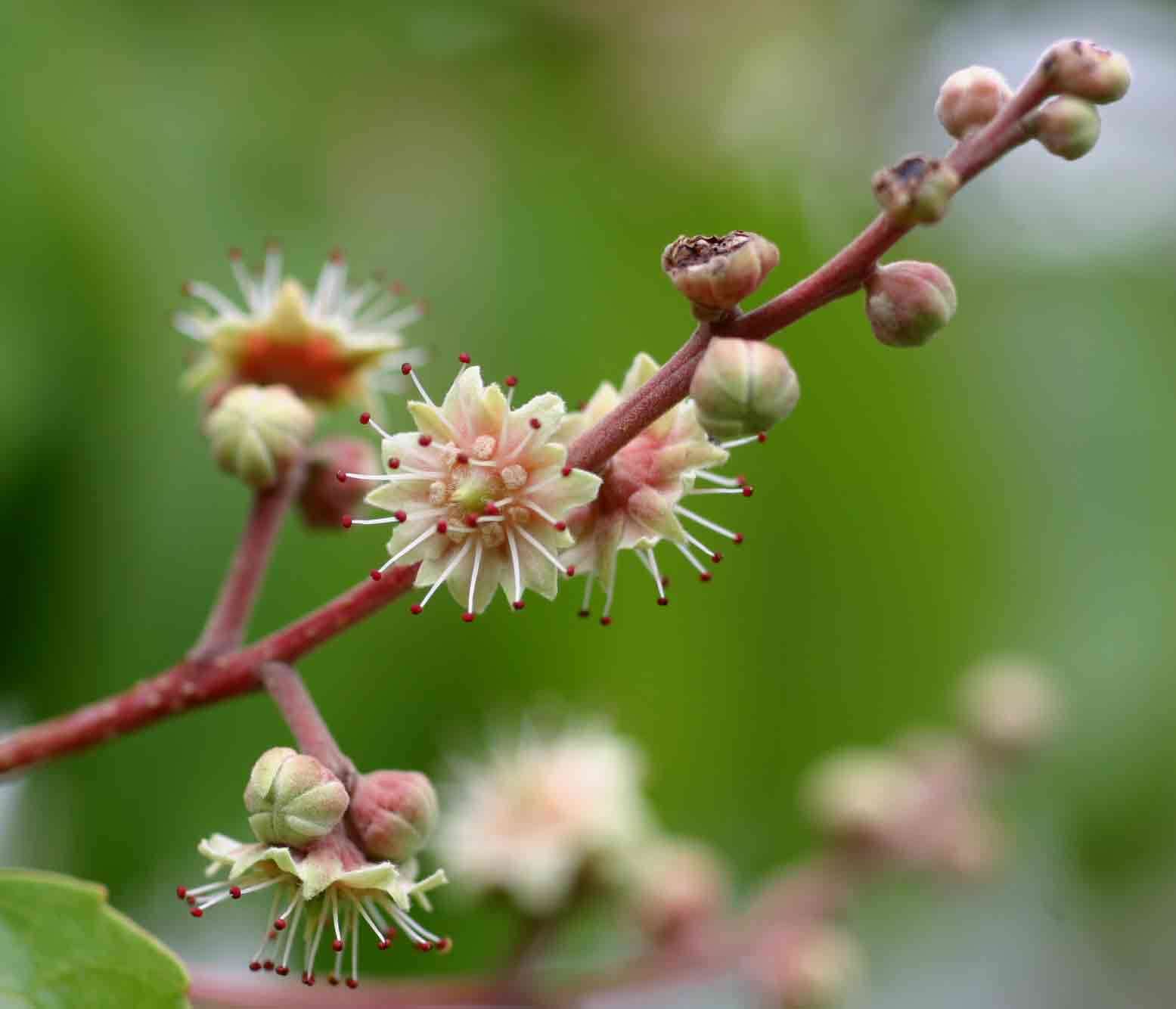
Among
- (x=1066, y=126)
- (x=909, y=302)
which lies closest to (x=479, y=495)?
(x=909, y=302)

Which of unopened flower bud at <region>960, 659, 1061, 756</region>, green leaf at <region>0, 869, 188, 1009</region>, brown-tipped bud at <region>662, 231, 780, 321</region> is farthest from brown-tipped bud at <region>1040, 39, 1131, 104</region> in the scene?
unopened flower bud at <region>960, 659, 1061, 756</region>

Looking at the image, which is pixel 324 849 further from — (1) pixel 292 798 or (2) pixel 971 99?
(2) pixel 971 99

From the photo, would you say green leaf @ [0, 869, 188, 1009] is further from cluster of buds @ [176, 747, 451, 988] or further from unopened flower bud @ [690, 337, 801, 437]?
unopened flower bud @ [690, 337, 801, 437]

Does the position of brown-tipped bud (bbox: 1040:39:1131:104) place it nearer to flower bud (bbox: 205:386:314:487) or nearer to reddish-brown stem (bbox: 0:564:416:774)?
reddish-brown stem (bbox: 0:564:416:774)

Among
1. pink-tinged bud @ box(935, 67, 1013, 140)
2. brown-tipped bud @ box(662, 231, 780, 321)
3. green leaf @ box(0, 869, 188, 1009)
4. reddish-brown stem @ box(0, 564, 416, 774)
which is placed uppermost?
pink-tinged bud @ box(935, 67, 1013, 140)

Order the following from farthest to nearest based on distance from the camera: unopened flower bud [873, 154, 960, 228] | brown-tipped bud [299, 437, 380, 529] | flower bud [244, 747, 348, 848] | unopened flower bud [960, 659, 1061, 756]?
unopened flower bud [960, 659, 1061, 756], brown-tipped bud [299, 437, 380, 529], flower bud [244, 747, 348, 848], unopened flower bud [873, 154, 960, 228]

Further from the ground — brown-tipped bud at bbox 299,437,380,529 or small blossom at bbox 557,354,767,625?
brown-tipped bud at bbox 299,437,380,529

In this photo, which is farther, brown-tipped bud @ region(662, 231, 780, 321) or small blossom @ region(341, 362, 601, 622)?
small blossom @ region(341, 362, 601, 622)

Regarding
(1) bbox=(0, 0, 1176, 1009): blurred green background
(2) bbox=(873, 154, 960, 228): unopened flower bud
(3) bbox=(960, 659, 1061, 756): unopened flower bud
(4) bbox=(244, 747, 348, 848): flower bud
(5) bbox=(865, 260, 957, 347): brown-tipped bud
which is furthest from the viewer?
(3) bbox=(960, 659, 1061, 756): unopened flower bud
